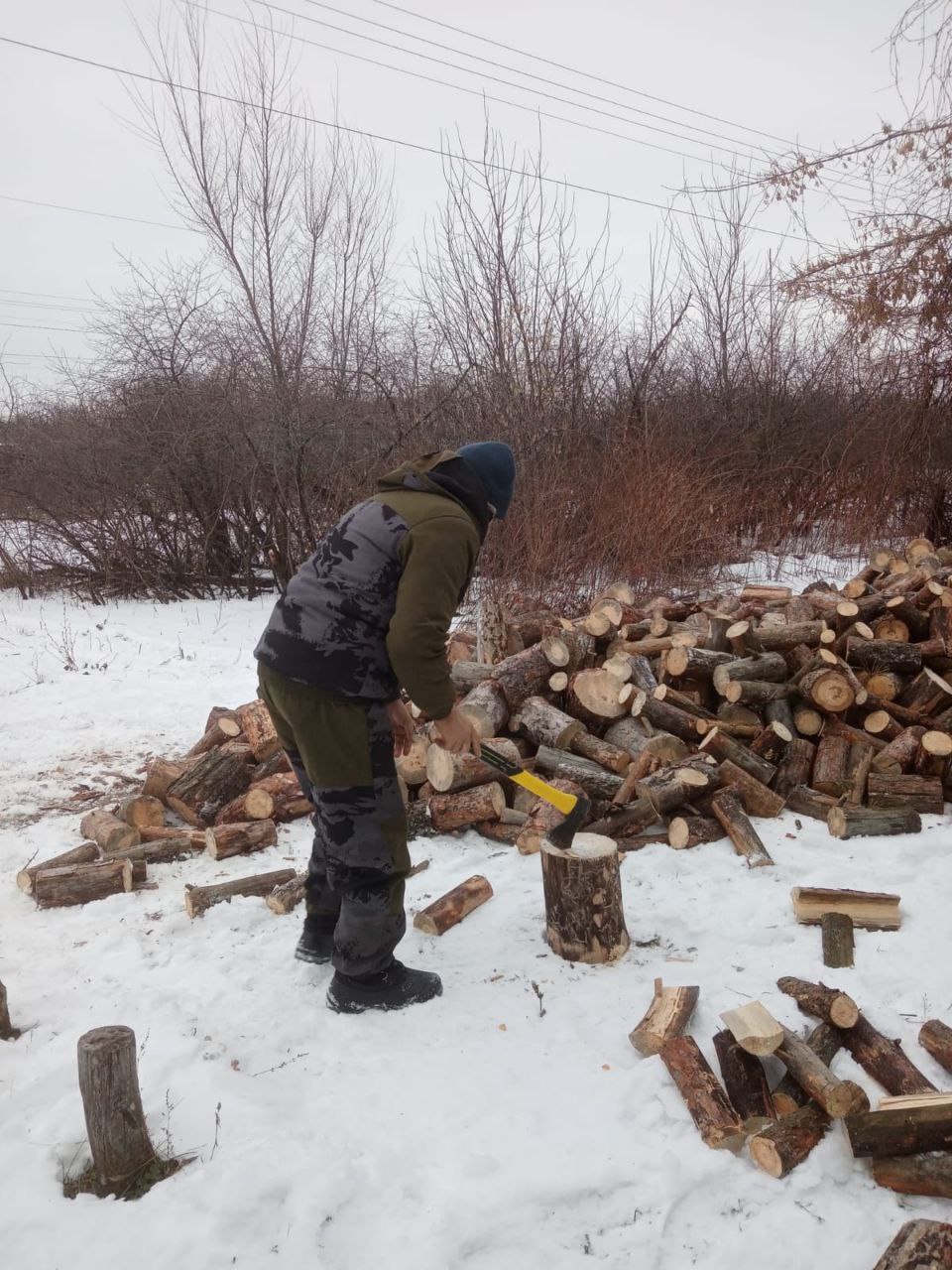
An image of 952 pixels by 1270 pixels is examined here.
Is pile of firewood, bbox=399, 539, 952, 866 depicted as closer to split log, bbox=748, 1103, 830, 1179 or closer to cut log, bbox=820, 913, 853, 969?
cut log, bbox=820, 913, 853, 969

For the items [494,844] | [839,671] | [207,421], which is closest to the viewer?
[494,844]

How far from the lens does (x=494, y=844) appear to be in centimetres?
403

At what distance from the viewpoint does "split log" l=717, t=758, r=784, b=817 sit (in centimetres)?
407

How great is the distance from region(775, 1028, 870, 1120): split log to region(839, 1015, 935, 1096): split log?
0.16m

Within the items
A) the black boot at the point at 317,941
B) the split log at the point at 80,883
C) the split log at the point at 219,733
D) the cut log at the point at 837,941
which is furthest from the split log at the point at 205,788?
the cut log at the point at 837,941

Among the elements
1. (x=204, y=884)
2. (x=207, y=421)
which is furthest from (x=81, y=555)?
(x=204, y=884)

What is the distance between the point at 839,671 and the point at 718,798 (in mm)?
1268

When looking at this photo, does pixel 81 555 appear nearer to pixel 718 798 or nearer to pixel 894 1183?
pixel 718 798

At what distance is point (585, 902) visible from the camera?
2.94 metres

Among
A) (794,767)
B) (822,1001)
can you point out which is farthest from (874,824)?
(822,1001)

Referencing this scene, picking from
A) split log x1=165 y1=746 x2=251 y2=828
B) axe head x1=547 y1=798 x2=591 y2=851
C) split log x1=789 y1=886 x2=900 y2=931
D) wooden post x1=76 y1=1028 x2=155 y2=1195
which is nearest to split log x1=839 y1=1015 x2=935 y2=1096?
split log x1=789 y1=886 x2=900 y2=931

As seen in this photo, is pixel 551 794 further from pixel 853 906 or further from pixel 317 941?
pixel 853 906

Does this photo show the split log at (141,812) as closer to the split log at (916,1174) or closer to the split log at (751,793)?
the split log at (751,793)

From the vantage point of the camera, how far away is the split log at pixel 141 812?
4.15 meters
